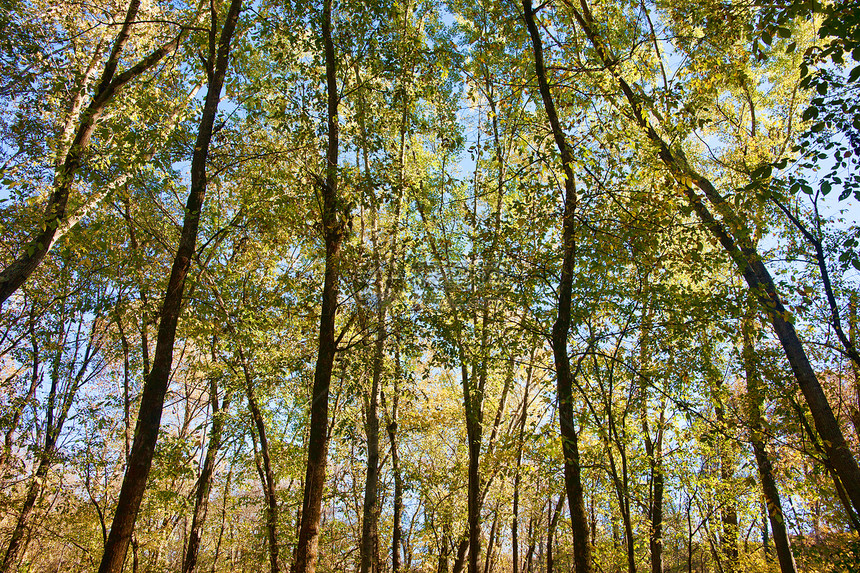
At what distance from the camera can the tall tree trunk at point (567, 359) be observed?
552cm

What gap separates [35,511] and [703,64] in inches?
741

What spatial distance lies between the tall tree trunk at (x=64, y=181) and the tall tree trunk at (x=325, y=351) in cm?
255

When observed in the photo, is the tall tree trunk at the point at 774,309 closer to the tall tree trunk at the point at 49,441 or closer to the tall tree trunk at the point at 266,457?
the tall tree trunk at the point at 266,457

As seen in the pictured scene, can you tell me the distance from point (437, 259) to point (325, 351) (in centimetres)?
333

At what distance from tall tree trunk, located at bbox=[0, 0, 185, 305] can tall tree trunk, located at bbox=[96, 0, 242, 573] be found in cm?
122

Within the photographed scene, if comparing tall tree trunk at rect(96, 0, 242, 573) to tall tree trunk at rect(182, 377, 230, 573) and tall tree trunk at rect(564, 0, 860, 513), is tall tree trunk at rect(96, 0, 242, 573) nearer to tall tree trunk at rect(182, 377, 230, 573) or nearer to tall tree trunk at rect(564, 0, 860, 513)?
tall tree trunk at rect(182, 377, 230, 573)

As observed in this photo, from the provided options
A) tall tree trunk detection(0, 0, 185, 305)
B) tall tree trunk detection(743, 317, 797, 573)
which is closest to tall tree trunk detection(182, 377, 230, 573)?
tall tree trunk detection(0, 0, 185, 305)

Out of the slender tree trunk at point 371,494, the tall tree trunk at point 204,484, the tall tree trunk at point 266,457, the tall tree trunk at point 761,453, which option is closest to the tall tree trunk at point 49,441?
the tall tree trunk at point 204,484

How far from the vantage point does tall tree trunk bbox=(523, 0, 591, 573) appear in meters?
5.52

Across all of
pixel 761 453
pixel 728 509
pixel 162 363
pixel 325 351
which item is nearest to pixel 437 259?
pixel 325 351

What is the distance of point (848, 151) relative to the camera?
224 inches

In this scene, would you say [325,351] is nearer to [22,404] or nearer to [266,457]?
[266,457]

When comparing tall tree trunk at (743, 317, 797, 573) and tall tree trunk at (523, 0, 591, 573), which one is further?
tall tree trunk at (743, 317, 797, 573)

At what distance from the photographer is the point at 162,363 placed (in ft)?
18.5
